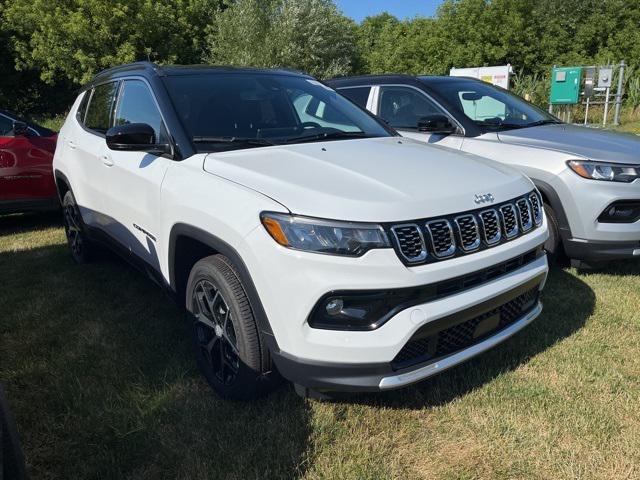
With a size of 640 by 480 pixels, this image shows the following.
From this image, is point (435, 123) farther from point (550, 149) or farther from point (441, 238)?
point (441, 238)

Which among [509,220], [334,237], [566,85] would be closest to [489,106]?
[509,220]

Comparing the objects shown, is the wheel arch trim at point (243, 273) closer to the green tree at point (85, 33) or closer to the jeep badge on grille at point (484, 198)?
the jeep badge on grille at point (484, 198)

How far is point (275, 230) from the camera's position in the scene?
216 cm

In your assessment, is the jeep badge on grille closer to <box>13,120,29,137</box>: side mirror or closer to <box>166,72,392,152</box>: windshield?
<box>166,72,392,152</box>: windshield

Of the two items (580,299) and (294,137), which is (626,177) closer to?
(580,299)

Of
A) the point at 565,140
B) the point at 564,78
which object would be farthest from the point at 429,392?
the point at 564,78

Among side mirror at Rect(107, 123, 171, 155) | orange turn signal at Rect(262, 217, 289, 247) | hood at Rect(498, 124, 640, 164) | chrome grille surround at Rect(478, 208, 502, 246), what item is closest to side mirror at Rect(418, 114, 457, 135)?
hood at Rect(498, 124, 640, 164)

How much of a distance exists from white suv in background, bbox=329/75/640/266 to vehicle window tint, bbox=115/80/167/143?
7.70ft

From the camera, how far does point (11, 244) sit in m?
5.81

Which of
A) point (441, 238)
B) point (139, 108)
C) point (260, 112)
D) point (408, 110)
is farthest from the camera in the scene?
point (408, 110)

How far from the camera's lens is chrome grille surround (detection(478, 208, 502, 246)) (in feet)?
7.93

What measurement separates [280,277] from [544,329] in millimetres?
2077

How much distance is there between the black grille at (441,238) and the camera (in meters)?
2.21

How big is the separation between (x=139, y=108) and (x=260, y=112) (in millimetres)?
824
